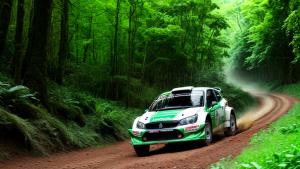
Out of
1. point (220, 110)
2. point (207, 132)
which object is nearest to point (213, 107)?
point (220, 110)

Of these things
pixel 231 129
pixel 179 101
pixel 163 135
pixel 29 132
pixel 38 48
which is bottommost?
pixel 231 129

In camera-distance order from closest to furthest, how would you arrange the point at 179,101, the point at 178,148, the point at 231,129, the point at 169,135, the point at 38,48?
the point at 169,135 → the point at 178,148 → the point at 179,101 → the point at 38,48 → the point at 231,129

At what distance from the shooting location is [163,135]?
12.6 m

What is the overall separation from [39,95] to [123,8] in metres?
12.3

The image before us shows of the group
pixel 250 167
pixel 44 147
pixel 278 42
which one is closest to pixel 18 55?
pixel 44 147

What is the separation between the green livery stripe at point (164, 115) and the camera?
12789 millimetres

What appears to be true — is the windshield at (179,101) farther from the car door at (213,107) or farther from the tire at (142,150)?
the tire at (142,150)

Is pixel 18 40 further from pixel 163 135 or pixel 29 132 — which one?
pixel 163 135

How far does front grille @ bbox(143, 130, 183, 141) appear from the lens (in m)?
12.6

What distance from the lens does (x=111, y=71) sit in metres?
28.3

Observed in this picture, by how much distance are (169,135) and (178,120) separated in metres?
0.50

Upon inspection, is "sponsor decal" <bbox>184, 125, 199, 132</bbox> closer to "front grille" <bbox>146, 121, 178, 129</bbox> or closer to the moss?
"front grille" <bbox>146, 121, 178, 129</bbox>

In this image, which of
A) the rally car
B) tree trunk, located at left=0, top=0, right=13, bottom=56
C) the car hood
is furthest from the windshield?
tree trunk, located at left=0, top=0, right=13, bottom=56

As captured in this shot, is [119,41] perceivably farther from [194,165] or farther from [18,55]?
[194,165]
